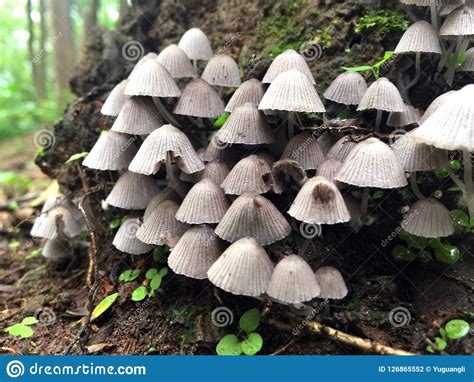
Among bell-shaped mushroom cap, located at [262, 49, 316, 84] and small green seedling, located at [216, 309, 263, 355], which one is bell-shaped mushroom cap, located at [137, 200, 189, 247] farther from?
bell-shaped mushroom cap, located at [262, 49, 316, 84]

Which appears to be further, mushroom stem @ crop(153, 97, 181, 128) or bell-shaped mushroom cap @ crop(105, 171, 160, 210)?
mushroom stem @ crop(153, 97, 181, 128)

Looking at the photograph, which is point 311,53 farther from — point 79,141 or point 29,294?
→ point 29,294

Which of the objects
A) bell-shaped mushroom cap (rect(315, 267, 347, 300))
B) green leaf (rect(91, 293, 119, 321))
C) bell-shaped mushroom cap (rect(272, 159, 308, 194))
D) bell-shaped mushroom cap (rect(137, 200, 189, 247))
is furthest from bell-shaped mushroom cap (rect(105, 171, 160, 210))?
bell-shaped mushroom cap (rect(315, 267, 347, 300))

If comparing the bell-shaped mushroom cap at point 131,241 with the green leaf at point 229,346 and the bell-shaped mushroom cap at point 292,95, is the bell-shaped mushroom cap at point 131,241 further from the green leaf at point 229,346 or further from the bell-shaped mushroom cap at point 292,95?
the bell-shaped mushroom cap at point 292,95

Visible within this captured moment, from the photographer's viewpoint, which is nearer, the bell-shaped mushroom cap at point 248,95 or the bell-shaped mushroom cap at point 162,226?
the bell-shaped mushroom cap at point 162,226

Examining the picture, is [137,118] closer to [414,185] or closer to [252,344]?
[252,344]

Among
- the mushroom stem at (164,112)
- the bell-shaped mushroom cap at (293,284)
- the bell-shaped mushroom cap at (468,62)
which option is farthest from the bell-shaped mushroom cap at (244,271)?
the bell-shaped mushroom cap at (468,62)
